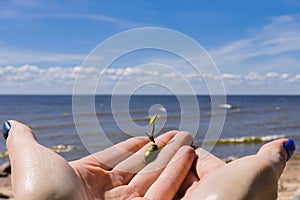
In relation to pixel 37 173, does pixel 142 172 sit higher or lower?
lower

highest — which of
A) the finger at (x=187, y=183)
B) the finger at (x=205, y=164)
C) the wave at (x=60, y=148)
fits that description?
the finger at (x=205, y=164)

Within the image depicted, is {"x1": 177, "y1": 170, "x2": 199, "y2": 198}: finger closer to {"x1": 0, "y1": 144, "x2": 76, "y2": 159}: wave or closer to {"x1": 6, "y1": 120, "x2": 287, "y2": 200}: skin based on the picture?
{"x1": 6, "y1": 120, "x2": 287, "y2": 200}: skin

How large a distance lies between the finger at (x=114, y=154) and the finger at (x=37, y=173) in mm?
649

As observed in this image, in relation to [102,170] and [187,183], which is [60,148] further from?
[187,183]

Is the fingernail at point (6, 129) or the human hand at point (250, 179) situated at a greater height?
the fingernail at point (6, 129)

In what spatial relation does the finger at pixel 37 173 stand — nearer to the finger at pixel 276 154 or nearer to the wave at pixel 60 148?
the finger at pixel 276 154

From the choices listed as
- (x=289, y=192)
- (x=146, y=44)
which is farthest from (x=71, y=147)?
(x=146, y=44)

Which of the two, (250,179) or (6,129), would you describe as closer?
(250,179)

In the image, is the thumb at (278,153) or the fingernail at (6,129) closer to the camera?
the thumb at (278,153)

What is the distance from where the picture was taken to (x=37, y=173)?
2.45 metres

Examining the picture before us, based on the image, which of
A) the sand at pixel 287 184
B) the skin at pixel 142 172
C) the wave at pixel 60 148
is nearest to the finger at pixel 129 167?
the skin at pixel 142 172

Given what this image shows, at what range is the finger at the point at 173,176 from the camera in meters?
2.98

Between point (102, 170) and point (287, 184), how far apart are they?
729 cm

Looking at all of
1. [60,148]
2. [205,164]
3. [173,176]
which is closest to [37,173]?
[173,176]
